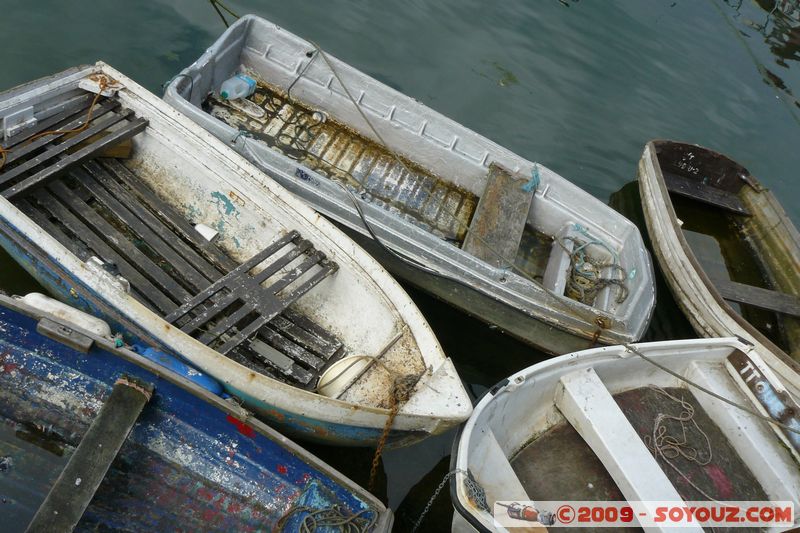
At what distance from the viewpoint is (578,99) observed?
9.44 metres

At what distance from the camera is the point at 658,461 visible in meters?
4.92

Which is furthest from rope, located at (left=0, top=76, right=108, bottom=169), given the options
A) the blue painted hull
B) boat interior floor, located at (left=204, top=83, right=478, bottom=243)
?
boat interior floor, located at (left=204, top=83, right=478, bottom=243)

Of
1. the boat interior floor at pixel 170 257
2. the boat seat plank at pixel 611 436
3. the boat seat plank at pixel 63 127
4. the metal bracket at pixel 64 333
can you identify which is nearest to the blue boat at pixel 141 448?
the metal bracket at pixel 64 333

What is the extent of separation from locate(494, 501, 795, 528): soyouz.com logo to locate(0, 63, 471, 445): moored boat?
3.93 ft

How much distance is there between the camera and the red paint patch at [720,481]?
4832 millimetres

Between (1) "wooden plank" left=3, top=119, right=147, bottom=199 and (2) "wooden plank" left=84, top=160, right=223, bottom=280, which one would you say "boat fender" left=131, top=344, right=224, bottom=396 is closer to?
(2) "wooden plank" left=84, top=160, right=223, bottom=280

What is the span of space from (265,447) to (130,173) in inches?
125

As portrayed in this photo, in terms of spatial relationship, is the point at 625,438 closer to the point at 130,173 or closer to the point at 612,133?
the point at 130,173

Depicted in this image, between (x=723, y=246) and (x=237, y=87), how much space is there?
21.4 feet

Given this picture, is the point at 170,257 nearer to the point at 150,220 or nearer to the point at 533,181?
the point at 150,220

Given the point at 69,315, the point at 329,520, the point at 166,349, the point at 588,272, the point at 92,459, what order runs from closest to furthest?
1. the point at 92,459
2. the point at 329,520
3. the point at 69,315
4. the point at 166,349
5. the point at 588,272

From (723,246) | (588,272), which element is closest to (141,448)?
(588,272)

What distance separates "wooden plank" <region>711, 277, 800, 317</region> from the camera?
6723 millimetres

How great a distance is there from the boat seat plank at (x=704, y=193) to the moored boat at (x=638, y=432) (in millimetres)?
3170
